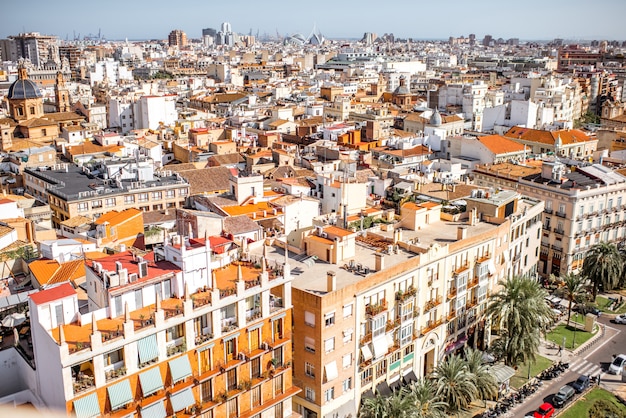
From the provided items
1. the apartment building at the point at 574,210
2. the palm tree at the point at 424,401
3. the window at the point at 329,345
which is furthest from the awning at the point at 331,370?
the apartment building at the point at 574,210

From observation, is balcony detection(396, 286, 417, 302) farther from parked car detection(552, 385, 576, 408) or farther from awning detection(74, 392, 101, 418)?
awning detection(74, 392, 101, 418)

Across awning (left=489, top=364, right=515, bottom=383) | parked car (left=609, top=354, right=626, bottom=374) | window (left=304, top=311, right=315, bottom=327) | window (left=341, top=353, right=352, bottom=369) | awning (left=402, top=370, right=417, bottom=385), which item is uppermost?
window (left=304, top=311, right=315, bottom=327)

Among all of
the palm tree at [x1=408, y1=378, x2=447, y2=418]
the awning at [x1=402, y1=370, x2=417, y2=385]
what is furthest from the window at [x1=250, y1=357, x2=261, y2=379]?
the awning at [x1=402, y1=370, x2=417, y2=385]

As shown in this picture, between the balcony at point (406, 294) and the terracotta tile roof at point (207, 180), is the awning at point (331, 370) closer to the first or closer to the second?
the balcony at point (406, 294)

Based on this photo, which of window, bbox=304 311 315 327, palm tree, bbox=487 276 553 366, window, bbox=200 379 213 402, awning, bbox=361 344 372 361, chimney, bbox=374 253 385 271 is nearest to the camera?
window, bbox=200 379 213 402

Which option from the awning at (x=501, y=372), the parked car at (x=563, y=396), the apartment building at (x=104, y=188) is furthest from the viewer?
the apartment building at (x=104, y=188)

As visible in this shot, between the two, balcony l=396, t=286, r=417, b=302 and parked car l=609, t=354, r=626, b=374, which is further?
parked car l=609, t=354, r=626, b=374

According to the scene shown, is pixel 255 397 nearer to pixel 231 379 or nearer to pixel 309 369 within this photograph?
pixel 231 379

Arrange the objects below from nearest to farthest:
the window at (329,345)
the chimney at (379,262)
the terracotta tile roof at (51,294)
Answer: the terracotta tile roof at (51,294)
the window at (329,345)
the chimney at (379,262)
